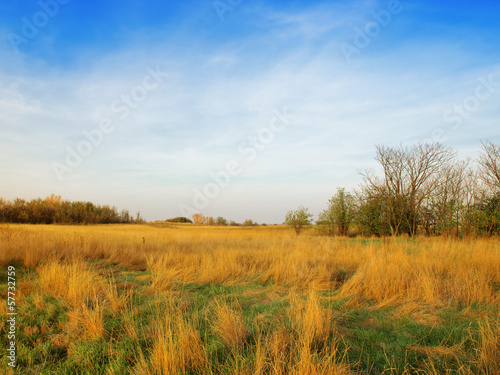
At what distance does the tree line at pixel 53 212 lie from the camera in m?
40.7

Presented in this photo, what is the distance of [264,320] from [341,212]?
23154mm

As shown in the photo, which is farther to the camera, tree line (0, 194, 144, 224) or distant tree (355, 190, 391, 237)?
tree line (0, 194, 144, 224)

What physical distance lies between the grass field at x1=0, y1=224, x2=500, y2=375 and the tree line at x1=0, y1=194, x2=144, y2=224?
41.5m

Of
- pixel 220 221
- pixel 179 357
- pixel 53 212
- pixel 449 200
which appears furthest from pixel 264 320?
pixel 220 221

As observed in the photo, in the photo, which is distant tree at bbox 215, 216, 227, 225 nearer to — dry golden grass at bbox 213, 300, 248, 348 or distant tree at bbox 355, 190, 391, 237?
distant tree at bbox 355, 190, 391, 237

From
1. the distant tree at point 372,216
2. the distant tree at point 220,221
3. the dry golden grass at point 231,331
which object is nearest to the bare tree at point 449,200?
the distant tree at point 372,216

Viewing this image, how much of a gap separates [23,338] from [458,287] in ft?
24.7

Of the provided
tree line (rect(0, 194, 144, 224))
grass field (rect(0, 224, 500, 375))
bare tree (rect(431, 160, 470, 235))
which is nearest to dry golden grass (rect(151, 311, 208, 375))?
grass field (rect(0, 224, 500, 375))

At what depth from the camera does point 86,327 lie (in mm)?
4133

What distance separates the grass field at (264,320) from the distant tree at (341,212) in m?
17.5

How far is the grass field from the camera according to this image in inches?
120

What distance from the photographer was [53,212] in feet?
145

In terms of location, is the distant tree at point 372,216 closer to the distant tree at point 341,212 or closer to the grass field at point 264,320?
the distant tree at point 341,212

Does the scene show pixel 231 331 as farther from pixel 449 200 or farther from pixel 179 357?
pixel 449 200
